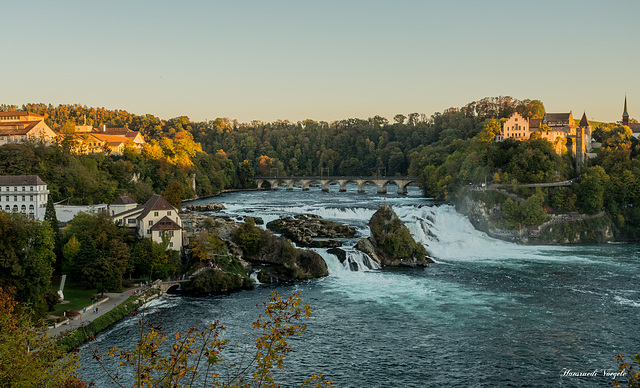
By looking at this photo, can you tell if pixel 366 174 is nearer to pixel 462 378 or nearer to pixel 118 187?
pixel 118 187

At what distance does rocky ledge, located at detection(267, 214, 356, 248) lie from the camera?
5888cm

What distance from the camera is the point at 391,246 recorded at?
56.9 metres

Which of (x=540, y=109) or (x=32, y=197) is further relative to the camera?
(x=540, y=109)

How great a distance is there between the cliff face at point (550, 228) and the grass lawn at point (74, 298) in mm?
49617

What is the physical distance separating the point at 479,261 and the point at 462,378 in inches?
1214

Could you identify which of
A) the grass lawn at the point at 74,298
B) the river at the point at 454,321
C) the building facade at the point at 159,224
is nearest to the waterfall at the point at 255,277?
the river at the point at 454,321

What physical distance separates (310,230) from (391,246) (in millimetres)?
11366

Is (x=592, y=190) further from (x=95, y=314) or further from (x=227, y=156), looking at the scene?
(x=227, y=156)

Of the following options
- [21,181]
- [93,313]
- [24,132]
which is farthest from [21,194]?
[24,132]

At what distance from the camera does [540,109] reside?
365 ft

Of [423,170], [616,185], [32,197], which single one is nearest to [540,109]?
[423,170]

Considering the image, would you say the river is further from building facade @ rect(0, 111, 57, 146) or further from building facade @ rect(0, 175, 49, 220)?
building facade @ rect(0, 111, 57, 146)

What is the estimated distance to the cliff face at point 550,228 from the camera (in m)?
69.6

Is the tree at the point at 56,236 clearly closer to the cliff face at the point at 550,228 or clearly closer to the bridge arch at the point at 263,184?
the cliff face at the point at 550,228
